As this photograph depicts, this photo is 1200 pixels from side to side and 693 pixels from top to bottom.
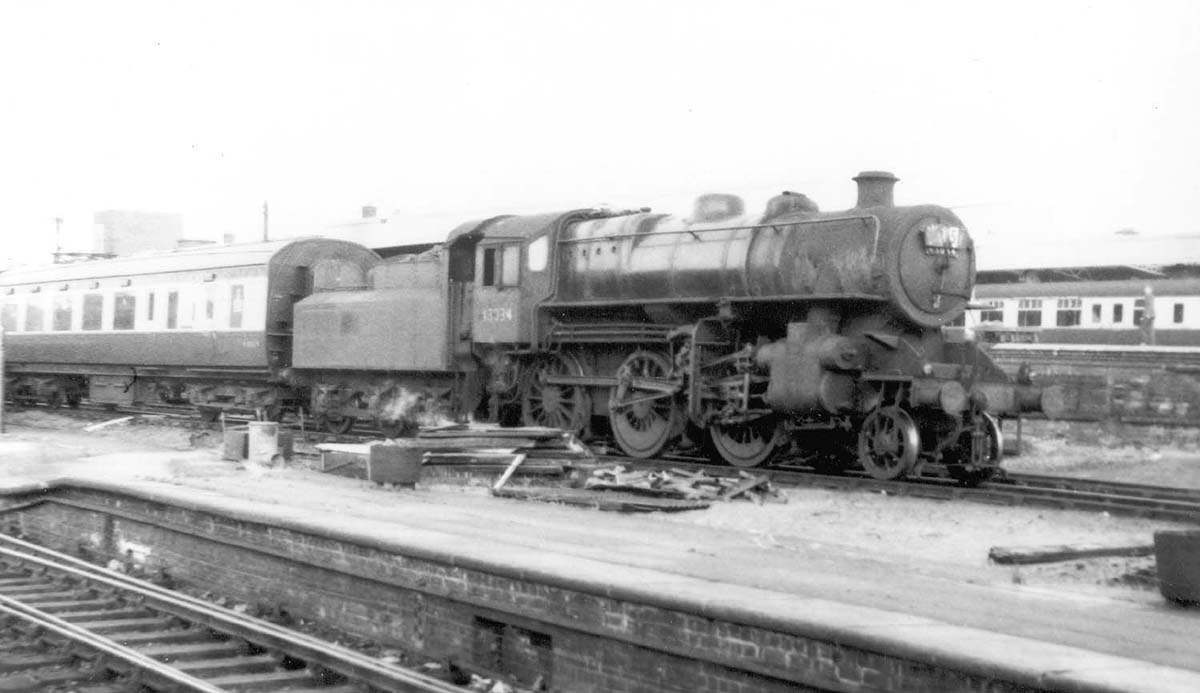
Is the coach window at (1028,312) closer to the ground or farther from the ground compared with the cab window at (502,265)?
farther from the ground

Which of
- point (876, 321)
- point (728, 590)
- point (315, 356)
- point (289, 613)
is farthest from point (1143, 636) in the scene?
point (315, 356)

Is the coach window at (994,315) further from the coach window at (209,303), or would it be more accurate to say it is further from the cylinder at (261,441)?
the cylinder at (261,441)

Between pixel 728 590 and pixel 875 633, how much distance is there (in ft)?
5.08

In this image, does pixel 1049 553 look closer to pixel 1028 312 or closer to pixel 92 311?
pixel 92 311

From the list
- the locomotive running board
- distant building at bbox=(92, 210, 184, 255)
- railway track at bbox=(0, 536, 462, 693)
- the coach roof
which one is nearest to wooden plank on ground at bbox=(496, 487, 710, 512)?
the locomotive running board

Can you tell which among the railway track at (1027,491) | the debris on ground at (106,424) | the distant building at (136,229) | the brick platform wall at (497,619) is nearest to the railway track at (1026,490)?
the railway track at (1027,491)

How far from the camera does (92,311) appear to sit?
26.9 meters

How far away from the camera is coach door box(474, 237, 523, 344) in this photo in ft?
58.3

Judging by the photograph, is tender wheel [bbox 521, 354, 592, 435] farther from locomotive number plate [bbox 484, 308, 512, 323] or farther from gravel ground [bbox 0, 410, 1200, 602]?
gravel ground [bbox 0, 410, 1200, 602]

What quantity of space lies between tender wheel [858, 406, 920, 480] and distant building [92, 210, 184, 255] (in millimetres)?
56114

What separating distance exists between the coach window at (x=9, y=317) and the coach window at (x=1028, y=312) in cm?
2830

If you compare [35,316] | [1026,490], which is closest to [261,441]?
[1026,490]

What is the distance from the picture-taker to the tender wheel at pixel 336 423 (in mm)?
21344

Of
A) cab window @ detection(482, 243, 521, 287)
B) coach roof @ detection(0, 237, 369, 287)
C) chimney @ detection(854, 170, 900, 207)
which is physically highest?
chimney @ detection(854, 170, 900, 207)
